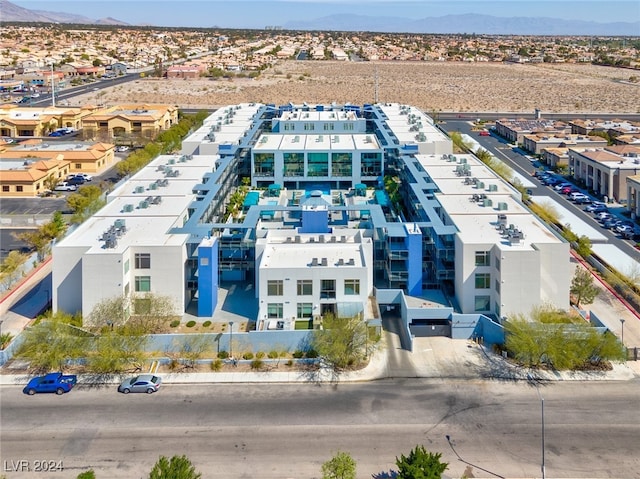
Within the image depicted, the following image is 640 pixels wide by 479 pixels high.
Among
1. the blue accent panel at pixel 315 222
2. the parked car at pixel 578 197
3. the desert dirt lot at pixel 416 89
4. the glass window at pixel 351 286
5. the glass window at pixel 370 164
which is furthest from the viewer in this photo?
the desert dirt lot at pixel 416 89

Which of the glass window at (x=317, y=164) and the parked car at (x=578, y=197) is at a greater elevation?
the glass window at (x=317, y=164)

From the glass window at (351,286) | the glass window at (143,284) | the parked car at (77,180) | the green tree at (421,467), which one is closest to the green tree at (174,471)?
the green tree at (421,467)

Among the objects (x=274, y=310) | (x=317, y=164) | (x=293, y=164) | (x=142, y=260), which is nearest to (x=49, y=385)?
(x=142, y=260)

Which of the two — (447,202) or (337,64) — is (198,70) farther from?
(447,202)

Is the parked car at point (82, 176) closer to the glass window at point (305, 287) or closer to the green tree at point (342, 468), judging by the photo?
the glass window at point (305, 287)

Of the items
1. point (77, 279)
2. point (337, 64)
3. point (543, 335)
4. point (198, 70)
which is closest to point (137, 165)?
point (77, 279)

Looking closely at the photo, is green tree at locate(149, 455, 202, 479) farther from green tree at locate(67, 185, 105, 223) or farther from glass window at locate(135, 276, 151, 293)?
green tree at locate(67, 185, 105, 223)
